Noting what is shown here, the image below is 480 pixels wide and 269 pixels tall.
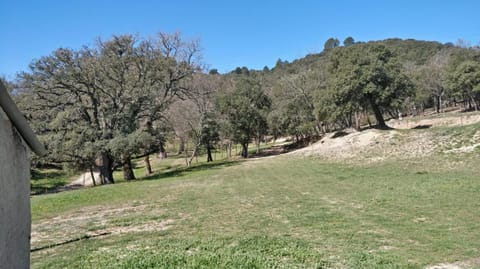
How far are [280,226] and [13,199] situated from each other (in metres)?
5.31

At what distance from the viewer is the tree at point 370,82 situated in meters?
27.4

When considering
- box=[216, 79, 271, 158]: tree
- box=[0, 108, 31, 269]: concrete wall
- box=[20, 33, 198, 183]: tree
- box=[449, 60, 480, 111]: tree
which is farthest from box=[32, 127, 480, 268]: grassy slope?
box=[449, 60, 480, 111]: tree

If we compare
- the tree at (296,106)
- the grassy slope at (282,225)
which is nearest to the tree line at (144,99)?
the tree at (296,106)

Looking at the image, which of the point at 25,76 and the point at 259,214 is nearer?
the point at 259,214

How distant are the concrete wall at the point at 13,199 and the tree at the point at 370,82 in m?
27.5

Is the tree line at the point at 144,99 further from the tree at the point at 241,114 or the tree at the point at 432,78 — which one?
the tree at the point at 432,78

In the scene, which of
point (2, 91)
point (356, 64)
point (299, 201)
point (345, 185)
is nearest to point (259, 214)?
point (299, 201)

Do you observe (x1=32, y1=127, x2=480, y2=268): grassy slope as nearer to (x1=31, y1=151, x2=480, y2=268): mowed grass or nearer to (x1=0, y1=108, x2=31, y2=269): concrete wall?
(x1=31, y1=151, x2=480, y2=268): mowed grass

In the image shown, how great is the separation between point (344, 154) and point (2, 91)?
907 inches

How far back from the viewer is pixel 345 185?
1235 centimetres

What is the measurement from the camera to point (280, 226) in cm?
705

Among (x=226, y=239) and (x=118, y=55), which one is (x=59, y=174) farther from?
(x=226, y=239)

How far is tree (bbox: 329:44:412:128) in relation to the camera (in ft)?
90.0

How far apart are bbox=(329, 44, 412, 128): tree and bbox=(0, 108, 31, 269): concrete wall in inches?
1085
